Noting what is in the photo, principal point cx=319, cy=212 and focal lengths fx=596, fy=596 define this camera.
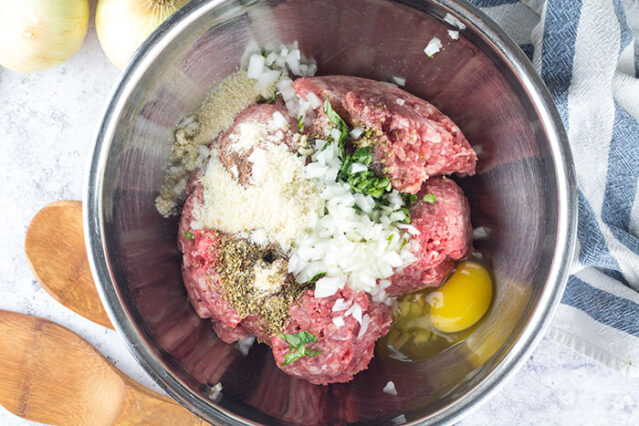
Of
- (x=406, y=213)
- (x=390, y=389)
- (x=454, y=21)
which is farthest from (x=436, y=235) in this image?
(x=454, y=21)

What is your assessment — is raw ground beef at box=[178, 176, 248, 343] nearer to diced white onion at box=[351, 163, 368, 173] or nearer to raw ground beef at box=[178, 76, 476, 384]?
raw ground beef at box=[178, 76, 476, 384]

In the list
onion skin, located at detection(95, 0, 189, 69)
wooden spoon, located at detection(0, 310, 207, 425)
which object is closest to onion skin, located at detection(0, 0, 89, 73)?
onion skin, located at detection(95, 0, 189, 69)

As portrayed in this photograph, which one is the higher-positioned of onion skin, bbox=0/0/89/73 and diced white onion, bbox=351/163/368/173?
onion skin, bbox=0/0/89/73

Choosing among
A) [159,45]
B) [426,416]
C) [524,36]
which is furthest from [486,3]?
[426,416]

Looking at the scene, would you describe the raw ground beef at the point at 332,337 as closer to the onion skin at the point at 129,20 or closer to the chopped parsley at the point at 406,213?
the chopped parsley at the point at 406,213

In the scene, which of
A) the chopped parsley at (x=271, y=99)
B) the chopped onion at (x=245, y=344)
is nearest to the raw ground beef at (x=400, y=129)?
the chopped parsley at (x=271, y=99)

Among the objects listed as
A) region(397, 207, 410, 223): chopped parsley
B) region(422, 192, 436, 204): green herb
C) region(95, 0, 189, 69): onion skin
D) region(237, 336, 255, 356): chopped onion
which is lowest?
region(237, 336, 255, 356): chopped onion
